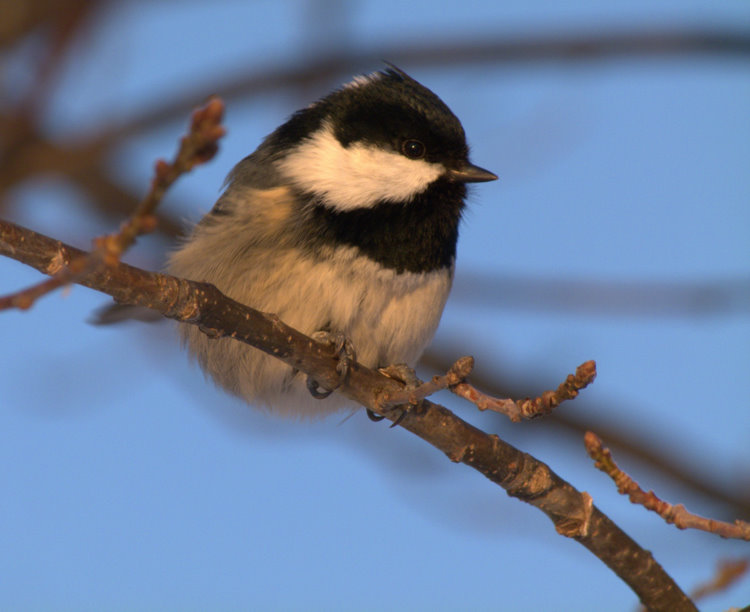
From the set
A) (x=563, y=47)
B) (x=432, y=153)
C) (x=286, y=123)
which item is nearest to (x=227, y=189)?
(x=286, y=123)

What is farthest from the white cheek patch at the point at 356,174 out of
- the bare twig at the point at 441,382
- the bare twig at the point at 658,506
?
the bare twig at the point at 658,506

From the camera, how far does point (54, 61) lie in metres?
2.67

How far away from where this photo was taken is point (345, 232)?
92.8 inches

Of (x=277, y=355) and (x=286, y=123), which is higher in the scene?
(x=286, y=123)

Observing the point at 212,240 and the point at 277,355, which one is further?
the point at 212,240

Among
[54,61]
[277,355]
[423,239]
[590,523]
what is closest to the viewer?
[277,355]

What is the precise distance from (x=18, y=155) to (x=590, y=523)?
2.07 metres

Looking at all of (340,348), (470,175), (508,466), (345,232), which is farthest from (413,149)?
(508,466)

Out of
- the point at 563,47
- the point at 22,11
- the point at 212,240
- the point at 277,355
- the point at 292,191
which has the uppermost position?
the point at 563,47

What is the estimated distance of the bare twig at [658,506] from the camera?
A: 1.72 metres

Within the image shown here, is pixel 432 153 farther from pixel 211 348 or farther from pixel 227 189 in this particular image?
pixel 211 348

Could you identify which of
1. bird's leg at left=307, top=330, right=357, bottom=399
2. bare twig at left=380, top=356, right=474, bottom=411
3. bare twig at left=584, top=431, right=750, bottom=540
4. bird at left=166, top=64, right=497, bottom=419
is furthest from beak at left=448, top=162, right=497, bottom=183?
bare twig at left=584, top=431, right=750, bottom=540

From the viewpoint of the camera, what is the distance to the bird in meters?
2.33

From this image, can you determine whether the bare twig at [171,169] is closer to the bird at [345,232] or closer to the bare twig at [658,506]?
the bare twig at [658,506]
